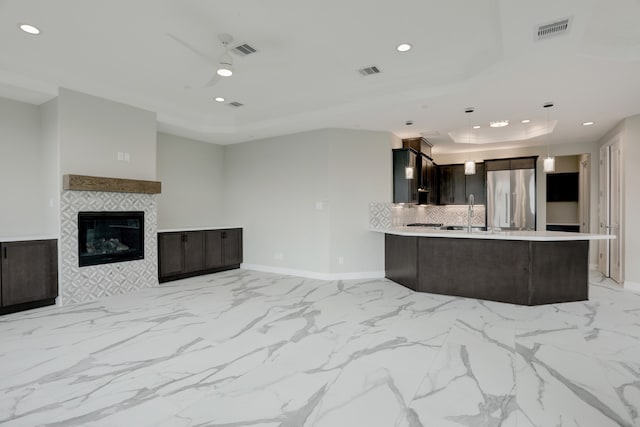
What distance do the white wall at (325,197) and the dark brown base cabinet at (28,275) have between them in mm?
3295

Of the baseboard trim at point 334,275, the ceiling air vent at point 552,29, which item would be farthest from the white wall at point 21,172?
the ceiling air vent at point 552,29

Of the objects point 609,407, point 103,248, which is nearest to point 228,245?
point 103,248

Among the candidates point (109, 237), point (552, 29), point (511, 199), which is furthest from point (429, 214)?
point (109, 237)

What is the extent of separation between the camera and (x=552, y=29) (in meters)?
2.76

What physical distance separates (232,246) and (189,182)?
1486mm

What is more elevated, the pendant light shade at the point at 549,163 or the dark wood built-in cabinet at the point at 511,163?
the dark wood built-in cabinet at the point at 511,163

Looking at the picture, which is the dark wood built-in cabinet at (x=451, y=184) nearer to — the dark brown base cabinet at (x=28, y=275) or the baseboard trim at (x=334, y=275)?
the baseboard trim at (x=334, y=275)

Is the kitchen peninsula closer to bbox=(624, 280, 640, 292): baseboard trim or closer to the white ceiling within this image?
bbox=(624, 280, 640, 292): baseboard trim

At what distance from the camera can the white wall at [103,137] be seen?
424 cm

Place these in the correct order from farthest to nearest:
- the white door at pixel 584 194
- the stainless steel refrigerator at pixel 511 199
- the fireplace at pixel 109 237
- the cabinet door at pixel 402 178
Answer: the white door at pixel 584 194, the stainless steel refrigerator at pixel 511 199, the cabinet door at pixel 402 178, the fireplace at pixel 109 237

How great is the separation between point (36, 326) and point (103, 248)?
4.44 feet

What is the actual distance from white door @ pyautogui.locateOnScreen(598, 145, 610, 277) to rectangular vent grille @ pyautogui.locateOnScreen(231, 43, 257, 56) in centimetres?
626

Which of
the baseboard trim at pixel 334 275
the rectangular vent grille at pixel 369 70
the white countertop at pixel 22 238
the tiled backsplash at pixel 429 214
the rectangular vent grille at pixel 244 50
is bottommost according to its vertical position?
the baseboard trim at pixel 334 275

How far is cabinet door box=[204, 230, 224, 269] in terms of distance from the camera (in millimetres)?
6137
